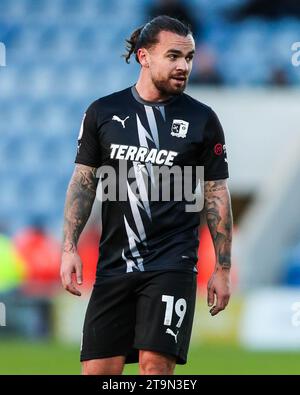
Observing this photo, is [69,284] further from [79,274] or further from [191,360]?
[191,360]

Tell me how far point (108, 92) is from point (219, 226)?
1341 centimetres

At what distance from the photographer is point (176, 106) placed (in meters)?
6.43

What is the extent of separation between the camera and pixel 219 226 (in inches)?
253

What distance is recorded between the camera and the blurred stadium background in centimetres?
1602

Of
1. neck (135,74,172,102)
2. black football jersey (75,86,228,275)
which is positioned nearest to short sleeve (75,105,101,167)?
black football jersey (75,86,228,275)

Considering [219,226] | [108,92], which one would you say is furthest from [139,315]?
[108,92]

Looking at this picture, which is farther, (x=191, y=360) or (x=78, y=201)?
(x=191, y=360)

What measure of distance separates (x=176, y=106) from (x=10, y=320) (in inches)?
419

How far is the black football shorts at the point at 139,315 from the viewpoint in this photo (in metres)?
6.19

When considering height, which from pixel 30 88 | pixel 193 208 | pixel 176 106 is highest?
pixel 30 88

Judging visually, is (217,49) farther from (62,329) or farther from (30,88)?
(62,329)

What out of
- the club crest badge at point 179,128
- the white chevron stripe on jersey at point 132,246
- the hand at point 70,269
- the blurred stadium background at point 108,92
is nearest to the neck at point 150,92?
the club crest badge at point 179,128
